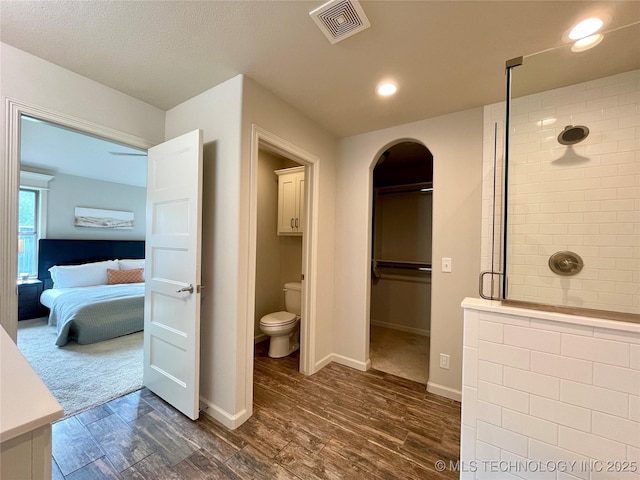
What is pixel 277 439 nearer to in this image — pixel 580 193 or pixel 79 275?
pixel 580 193

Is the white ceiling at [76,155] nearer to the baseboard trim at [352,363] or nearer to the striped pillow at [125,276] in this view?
Result: the striped pillow at [125,276]

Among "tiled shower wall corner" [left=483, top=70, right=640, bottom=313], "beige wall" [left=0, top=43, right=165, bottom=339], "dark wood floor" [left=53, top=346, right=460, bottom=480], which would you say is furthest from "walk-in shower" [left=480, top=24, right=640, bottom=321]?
"beige wall" [left=0, top=43, right=165, bottom=339]

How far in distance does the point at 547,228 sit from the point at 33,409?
2.54m

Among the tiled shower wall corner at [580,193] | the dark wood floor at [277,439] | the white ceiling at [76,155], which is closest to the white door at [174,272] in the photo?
the dark wood floor at [277,439]

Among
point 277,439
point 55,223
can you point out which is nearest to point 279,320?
point 277,439

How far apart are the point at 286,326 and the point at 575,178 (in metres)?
2.67

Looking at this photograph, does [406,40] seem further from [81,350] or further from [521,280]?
[81,350]

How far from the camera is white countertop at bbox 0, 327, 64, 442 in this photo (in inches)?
21.4

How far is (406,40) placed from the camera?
142 cm

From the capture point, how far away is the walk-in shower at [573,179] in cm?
157

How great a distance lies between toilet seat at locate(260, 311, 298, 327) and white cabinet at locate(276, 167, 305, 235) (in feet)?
3.20

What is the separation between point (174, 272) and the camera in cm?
193

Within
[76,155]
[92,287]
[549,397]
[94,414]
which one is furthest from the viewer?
[92,287]

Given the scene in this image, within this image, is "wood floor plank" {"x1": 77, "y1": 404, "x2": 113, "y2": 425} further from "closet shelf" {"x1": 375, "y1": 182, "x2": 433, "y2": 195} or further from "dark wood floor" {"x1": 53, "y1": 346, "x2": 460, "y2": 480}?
"closet shelf" {"x1": 375, "y1": 182, "x2": 433, "y2": 195}
